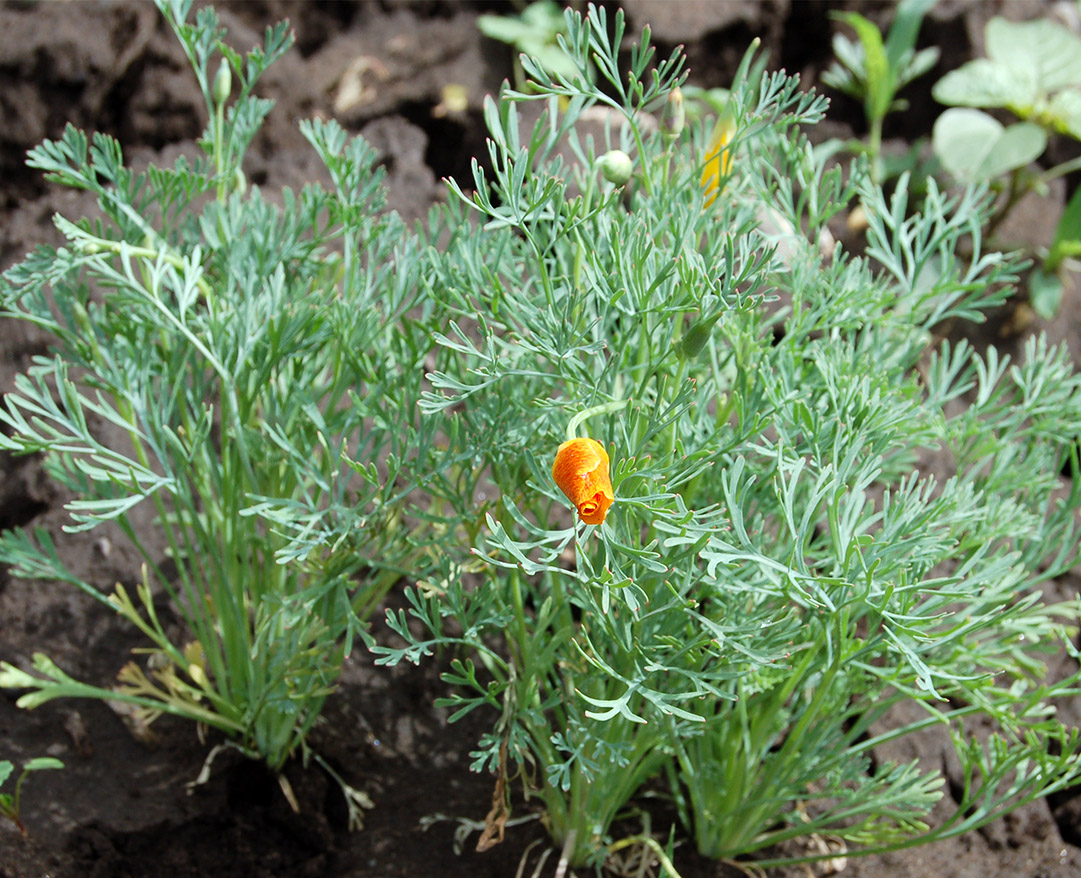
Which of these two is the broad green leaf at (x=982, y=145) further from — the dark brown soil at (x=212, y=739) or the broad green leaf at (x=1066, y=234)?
the dark brown soil at (x=212, y=739)

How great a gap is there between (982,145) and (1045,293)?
313 mm

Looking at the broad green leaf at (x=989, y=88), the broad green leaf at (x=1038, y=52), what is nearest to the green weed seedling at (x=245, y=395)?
the broad green leaf at (x=989, y=88)

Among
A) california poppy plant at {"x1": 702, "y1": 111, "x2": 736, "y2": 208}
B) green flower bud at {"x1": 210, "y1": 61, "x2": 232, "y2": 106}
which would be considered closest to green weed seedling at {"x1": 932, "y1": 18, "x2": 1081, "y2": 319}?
california poppy plant at {"x1": 702, "y1": 111, "x2": 736, "y2": 208}

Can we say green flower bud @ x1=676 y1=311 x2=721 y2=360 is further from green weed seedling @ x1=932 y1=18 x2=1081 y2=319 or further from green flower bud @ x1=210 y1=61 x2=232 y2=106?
green weed seedling @ x1=932 y1=18 x2=1081 y2=319

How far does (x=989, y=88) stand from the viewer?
2.11 meters

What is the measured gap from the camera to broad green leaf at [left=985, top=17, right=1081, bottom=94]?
84.7 inches

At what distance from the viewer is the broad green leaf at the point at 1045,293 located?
6.49 ft

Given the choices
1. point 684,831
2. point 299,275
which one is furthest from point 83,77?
point 684,831

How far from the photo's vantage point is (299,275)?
1331 millimetres

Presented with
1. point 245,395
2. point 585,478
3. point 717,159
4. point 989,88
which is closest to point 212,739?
point 245,395

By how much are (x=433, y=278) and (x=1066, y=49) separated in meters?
1.71

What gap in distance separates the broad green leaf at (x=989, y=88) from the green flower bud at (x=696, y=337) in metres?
1.50

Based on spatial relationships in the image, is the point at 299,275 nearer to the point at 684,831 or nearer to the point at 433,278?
the point at 433,278

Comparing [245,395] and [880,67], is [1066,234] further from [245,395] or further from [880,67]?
[245,395]
